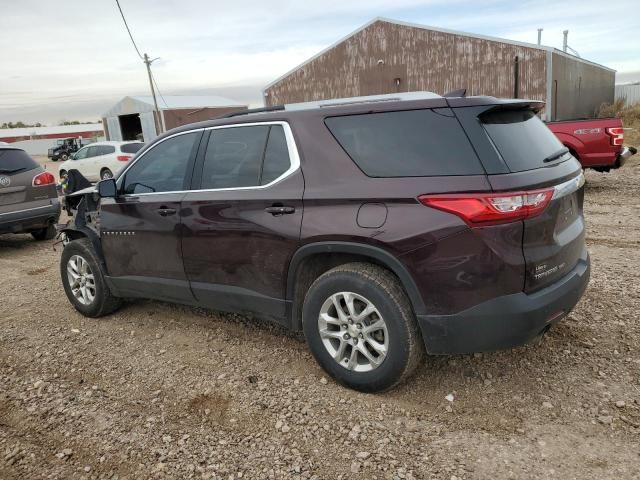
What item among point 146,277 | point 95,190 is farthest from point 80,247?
point 146,277

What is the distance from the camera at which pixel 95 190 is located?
4629 mm

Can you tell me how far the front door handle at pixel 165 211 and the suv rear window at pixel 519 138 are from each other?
2.34 m

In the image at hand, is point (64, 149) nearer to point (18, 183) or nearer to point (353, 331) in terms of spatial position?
point (18, 183)

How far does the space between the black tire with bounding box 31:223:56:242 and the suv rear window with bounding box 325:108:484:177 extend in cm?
731

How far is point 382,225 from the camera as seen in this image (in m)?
2.85

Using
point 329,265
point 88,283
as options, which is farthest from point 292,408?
point 88,283

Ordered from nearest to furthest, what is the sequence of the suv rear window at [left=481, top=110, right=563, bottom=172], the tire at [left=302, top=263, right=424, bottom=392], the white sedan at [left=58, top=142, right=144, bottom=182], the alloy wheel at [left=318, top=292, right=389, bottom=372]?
the suv rear window at [left=481, top=110, right=563, bottom=172]
the tire at [left=302, top=263, right=424, bottom=392]
the alloy wheel at [left=318, top=292, right=389, bottom=372]
the white sedan at [left=58, top=142, right=144, bottom=182]

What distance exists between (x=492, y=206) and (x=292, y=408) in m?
1.67

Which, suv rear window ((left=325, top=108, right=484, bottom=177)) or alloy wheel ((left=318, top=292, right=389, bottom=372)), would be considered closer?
suv rear window ((left=325, top=108, right=484, bottom=177))

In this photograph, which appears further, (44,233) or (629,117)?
(629,117)

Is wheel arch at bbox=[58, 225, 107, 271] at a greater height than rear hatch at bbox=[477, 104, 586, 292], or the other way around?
rear hatch at bbox=[477, 104, 586, 292]

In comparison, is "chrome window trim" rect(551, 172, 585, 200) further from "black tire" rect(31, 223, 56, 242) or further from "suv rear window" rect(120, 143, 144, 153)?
"suv rear window" rect(120, 143, 144, 153)

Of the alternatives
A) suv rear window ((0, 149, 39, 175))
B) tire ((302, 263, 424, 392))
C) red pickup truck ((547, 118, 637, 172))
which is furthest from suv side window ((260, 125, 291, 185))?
red pickup truck ((547, 118, 637, 172))

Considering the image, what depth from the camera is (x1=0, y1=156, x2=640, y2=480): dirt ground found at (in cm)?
260
